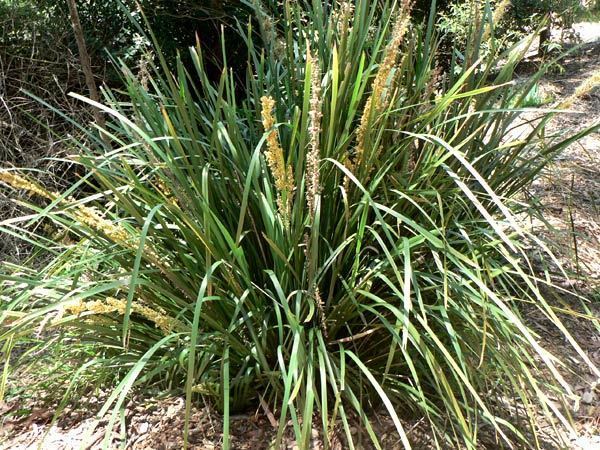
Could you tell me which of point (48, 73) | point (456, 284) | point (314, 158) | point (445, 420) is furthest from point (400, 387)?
point (48, 73)

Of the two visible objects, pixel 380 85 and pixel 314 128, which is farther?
pixel 380 85

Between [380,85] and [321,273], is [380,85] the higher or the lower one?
the higher one

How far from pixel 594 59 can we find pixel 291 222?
701cm

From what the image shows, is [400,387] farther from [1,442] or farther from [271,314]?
[1,442]

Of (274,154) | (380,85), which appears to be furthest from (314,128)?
(380,85)

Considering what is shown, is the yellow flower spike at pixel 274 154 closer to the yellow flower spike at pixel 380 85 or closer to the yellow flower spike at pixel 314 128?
the yellow flower spike at pixel 314 128

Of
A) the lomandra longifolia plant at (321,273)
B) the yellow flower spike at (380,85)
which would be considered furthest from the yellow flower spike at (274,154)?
the yellow flower spike at (380,85)

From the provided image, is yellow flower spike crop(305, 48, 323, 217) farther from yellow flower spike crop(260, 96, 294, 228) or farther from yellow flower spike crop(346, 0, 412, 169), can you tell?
yellow flower spike crop(346, 0, 412, 169)

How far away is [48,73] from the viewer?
406 centimetres

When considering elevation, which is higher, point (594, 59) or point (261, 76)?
point (261, 76)

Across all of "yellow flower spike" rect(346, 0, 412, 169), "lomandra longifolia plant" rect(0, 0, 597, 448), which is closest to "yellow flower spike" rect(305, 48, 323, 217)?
"lomandra longifolia plant" rect(0, 0, 597, 448)

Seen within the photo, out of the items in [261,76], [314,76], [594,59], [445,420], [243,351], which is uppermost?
[314,76]

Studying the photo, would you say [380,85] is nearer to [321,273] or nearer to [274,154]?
[274,154]

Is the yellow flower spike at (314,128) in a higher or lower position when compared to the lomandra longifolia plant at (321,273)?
higher
